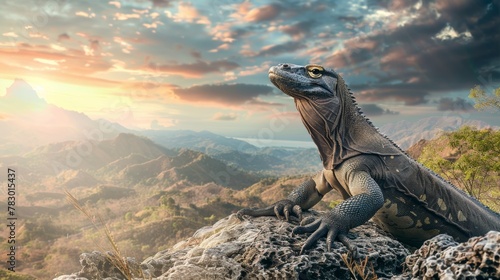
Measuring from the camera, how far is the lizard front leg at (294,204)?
6094 mm

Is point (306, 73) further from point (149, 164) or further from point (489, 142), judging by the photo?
point (149, 164)

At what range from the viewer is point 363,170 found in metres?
5.66

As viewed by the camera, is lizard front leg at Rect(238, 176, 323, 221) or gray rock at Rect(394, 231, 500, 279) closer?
gray rock at Rect(394, 231, 500, 279)

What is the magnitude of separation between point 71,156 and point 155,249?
141415mm

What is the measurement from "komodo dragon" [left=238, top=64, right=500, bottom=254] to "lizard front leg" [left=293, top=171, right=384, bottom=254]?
5 centimetres

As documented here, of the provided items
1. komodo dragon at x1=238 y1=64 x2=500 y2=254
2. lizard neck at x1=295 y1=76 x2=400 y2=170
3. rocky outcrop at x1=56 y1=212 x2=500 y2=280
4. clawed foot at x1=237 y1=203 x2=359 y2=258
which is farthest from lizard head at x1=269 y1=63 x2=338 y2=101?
rocky outcrop at x1=56 y1=212 x2=500 y2=280

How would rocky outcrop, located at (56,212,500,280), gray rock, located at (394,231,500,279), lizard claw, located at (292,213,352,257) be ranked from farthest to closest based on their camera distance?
1. lizard claw, located at (292,213,352,257)
2. rocky outcrop, located at (56,212,500,280)
3. gray rock, located at (394,231,500,279)

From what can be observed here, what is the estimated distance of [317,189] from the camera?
6.58m

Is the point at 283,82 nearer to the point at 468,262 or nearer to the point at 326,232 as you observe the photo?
the point at 326,232

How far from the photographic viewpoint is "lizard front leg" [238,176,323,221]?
609 centimetres

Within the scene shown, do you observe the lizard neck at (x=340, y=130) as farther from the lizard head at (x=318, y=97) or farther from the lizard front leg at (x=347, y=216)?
the lizard front leg at (x=347, y=216)

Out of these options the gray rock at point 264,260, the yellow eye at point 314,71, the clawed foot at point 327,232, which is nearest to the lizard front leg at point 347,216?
the clawed foot at point 327,232

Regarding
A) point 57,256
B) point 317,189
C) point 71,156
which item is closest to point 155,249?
point 57,256

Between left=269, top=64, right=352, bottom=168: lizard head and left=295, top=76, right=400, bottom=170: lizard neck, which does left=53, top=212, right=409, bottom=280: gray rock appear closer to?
left=295, top=76, right=400, bottom=170: lizard neck
